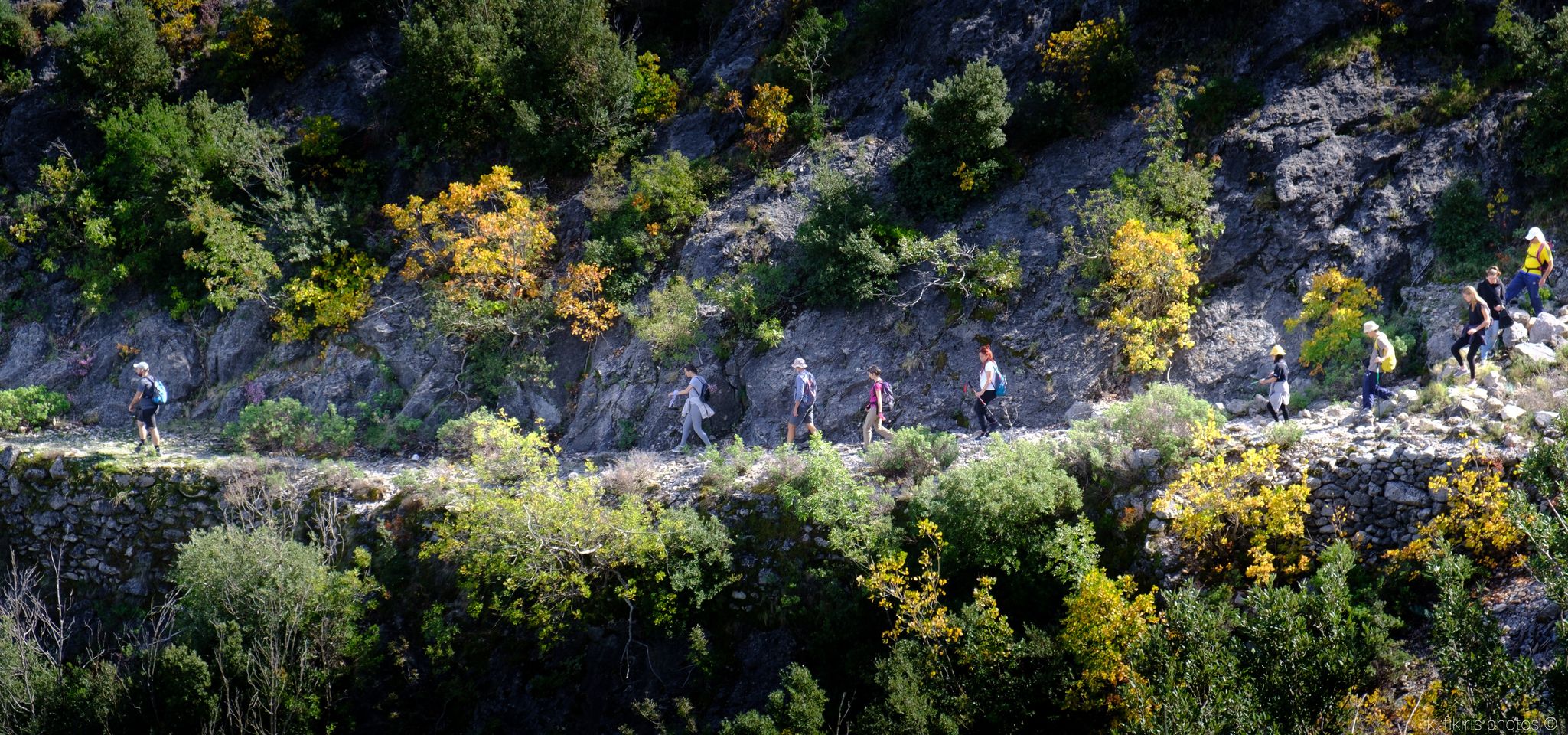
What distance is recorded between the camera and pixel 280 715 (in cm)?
1266

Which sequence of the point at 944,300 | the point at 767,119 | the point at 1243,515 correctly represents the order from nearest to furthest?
the point at 1243,515
the point at 944,300
the point at 767,119

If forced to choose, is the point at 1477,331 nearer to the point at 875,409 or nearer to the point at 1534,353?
the point at 1534,353

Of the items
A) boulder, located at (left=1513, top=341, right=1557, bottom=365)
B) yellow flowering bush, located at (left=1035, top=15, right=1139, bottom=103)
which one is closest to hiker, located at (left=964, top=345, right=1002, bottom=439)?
yellow flowering bush, located at (left=1035, top=15, right=1139, bottom=103)

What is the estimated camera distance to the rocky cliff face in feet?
49.5

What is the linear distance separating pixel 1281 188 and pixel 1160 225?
2.20 metres

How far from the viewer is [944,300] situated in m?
16.3

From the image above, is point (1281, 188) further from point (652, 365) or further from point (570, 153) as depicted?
point (570, 153)

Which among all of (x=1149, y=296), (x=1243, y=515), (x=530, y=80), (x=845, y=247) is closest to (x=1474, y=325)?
(x=1149, y=296)

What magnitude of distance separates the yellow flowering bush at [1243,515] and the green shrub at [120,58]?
82.1 feet

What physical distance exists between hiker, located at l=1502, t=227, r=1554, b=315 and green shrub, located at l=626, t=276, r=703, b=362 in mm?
12348

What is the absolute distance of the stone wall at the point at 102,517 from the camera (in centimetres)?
1568

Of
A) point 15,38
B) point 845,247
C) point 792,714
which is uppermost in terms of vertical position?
point 15,38

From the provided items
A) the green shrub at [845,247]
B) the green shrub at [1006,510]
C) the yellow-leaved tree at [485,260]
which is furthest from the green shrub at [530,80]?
the green shrub at [1006,510]

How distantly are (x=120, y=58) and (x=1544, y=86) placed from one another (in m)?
29.8
